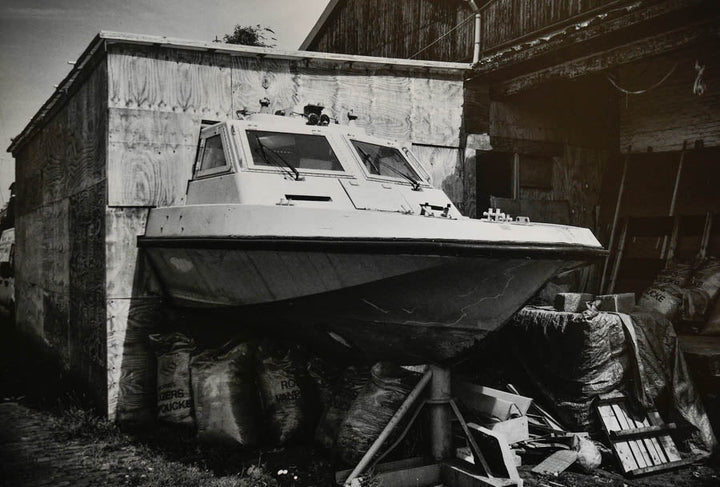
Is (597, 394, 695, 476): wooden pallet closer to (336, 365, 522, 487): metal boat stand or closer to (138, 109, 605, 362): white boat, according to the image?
(336, 365, 522, 487): metal boat stand

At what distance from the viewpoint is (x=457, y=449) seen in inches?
172

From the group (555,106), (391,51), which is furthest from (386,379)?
(391,51)

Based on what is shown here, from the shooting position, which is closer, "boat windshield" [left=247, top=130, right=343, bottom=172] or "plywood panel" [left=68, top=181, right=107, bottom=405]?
"boat windshield" [left=247, top=130, right=343, bottom=172]

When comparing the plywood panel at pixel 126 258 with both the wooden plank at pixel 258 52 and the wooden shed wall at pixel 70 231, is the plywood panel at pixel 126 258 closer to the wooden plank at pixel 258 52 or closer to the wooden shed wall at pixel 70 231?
the wooden shed wall at pixel 70 231

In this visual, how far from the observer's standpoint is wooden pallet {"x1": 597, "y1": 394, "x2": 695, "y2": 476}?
436 centimetres

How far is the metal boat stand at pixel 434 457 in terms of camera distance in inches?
152

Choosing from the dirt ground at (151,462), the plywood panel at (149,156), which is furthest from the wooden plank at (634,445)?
Result: the plywood panel at (149,156)

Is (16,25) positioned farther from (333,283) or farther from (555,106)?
(555,106)

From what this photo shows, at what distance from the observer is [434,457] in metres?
4.18

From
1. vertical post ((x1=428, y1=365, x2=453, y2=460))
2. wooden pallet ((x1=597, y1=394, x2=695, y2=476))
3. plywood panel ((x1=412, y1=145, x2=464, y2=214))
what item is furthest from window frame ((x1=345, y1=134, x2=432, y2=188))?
wooden pallet ((x1=597, y1=394, x2=695, y2=476))

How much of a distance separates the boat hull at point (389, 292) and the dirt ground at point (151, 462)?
940 mm

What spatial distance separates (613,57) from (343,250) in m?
3.92

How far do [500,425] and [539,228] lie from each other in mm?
1344

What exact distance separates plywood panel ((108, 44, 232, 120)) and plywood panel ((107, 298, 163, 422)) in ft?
5.98
